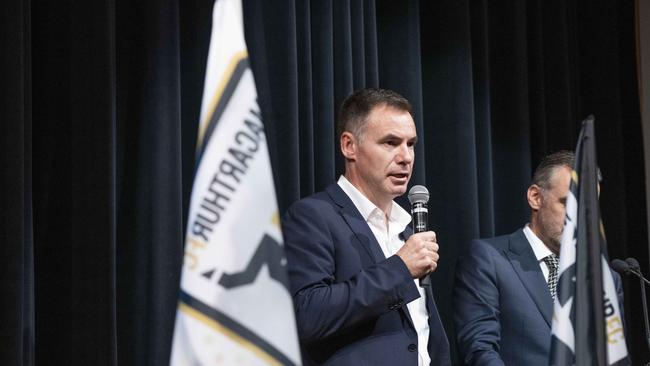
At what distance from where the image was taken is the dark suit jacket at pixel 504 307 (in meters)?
3.10

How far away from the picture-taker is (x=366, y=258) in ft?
8.31

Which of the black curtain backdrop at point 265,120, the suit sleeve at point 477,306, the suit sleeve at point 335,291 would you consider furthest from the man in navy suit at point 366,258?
the black curtain backdrop at point 265,120

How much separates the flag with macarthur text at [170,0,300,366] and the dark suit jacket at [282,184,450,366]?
605 millimetres

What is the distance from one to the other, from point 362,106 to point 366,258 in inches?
19.8

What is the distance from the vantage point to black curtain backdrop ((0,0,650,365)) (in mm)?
2539

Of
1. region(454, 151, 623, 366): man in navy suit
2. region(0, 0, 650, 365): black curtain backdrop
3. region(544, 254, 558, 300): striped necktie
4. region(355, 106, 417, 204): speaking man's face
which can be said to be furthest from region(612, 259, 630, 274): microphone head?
region(355, 106, 417, 204): speaking man's face

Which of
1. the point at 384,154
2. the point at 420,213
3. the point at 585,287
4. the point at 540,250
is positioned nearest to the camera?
the point at 585,287

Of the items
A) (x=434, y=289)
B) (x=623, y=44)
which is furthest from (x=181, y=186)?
(x=623, y=44)

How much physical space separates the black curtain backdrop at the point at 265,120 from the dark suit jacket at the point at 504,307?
1.84ft

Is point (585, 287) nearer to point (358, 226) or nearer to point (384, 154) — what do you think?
point (358, 226)

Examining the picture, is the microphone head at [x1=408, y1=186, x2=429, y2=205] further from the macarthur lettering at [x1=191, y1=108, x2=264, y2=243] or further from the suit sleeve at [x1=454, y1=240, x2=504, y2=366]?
the macarthur lettering at [x1=191, y1=108, x2=264, y2=243]

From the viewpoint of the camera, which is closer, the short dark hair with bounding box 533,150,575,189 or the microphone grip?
the microphone grip

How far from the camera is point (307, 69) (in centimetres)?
334

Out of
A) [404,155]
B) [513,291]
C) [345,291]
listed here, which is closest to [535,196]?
[513,291]
